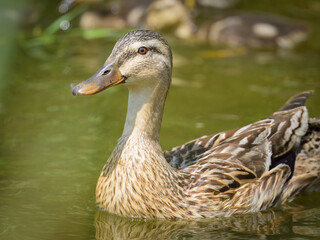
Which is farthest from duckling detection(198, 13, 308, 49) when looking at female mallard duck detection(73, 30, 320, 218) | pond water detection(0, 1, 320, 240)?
female mallard duck detection(73, 30, 320, 218)

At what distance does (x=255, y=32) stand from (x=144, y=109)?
13.6ft

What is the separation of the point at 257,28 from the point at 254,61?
71 cm

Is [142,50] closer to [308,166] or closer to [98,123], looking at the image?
[308,166]

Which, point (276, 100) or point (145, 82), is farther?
point (276, 100)

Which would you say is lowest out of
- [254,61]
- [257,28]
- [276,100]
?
[276,100]

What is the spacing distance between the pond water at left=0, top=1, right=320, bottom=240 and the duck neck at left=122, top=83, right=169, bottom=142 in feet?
1.51

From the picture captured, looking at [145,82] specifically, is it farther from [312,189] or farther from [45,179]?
[312,189]

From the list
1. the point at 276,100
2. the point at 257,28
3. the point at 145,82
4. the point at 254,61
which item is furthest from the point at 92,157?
the point at 257,28

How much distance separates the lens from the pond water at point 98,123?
112 inches

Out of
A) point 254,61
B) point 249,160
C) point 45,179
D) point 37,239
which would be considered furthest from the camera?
point 254,61

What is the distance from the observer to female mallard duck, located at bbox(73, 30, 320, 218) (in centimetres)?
278

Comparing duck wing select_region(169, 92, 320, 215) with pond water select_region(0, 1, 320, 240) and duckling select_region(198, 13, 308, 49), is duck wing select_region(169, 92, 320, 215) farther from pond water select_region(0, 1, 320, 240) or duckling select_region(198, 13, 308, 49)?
duckling select_region(198, 13, 308, 49)

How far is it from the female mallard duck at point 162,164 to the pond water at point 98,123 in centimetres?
9

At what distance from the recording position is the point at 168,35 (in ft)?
24.0
